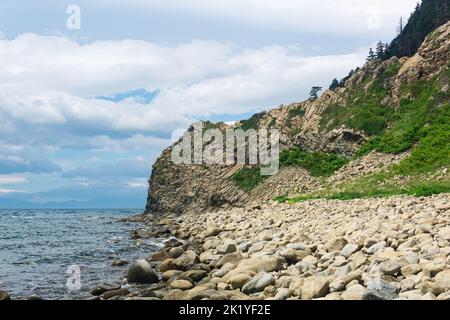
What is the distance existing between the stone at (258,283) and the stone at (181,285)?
343 centimetres

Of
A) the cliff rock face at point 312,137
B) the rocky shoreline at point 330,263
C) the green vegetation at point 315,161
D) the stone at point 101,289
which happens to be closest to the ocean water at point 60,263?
the stone at point 101,289

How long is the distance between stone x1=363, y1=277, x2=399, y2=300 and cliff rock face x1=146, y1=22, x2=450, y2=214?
115ft

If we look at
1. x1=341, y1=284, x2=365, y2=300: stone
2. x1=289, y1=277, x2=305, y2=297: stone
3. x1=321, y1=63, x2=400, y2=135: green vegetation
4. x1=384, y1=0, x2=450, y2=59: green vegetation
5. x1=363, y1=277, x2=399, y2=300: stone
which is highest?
x1=384, y1=0, x2=450, y2=59: green vegetation

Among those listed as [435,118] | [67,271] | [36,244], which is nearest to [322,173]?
[435,118]

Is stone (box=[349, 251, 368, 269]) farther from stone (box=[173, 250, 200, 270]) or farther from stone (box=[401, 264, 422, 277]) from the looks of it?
stone (box=[173, 250, 200, 270])

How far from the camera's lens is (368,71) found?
7144cm

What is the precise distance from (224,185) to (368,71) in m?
30.1

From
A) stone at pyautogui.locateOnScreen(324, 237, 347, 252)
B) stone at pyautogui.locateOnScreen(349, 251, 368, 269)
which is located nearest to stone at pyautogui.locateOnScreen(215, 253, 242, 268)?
stone at pyautogui.locateOnScreen(324, 237, 347, 252)

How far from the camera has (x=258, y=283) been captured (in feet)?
48.5

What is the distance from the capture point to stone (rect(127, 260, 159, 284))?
19.8 m

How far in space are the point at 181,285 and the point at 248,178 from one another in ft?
125

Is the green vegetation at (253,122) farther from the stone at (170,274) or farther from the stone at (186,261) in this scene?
the stone at (170,274)

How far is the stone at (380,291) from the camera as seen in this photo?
1105 centimetres
